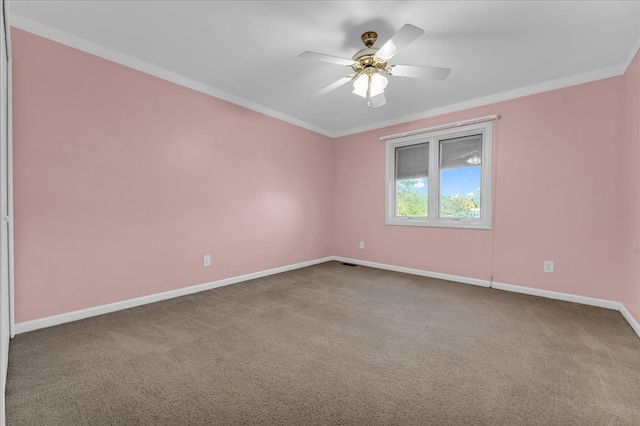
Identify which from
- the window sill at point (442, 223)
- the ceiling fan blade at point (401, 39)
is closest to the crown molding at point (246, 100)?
the window sill at point (442, 223)

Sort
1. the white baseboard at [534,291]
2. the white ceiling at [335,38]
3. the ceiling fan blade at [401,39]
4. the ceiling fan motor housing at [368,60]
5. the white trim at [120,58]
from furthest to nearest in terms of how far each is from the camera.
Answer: the white baseboard at [534,291] → the ceiling fan motor housing at [368,60] → the white trim at [120,58] → the white ceiling at [335,38] → the ceiling fan blade at [401,39]

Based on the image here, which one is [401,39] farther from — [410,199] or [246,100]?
[410,199]

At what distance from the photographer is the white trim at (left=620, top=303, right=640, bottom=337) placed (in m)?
2.22

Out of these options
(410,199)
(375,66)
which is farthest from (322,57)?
(410,199)

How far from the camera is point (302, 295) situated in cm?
316

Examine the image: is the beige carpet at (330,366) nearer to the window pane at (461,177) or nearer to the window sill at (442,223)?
the window sill at (442,223)

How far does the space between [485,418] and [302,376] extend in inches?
37.6

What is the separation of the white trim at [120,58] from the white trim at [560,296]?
3.80m

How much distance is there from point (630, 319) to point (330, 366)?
8.66ft

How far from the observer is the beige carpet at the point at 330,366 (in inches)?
55.0

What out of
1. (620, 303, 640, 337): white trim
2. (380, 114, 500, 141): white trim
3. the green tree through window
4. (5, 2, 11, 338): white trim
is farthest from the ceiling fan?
(620, 303, 640, 337): white trim

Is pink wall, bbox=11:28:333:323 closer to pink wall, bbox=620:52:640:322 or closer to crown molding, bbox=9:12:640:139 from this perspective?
crown molding, bbox=9:12:640:139

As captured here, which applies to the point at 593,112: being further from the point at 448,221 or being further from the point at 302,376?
the point at 302,376

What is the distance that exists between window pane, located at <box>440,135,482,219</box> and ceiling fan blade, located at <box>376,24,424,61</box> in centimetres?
221
